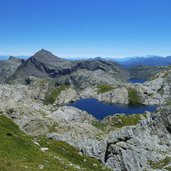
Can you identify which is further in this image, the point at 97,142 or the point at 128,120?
the point at 128,120

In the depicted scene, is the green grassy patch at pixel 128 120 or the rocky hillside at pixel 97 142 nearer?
the rocky hillside at pixel 97 142

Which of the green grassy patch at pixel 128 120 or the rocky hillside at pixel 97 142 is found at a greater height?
the rocky hillside at pixel 97 142

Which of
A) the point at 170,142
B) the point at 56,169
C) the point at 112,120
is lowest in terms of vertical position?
the point at 112,120

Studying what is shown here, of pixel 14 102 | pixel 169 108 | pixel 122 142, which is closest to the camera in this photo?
pixel 122 142

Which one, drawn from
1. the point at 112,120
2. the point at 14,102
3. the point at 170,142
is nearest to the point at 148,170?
the point at 170,142

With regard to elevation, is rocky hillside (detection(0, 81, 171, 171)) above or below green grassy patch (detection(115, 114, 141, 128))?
above

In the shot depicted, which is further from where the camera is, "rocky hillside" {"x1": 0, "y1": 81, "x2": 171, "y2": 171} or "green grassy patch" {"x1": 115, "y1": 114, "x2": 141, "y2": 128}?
"green grassy patch" {"x1": 115, "y1": 114, "x2": 141, "y2": 128}

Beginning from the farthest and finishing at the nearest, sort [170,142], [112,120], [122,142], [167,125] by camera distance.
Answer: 1. [112,120]
2. [167,125]
3. [170,142]
4. [122,142]

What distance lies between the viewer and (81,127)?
118875 millimetres

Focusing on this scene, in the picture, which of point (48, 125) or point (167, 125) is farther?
point (48, 125)

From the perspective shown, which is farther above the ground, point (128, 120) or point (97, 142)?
point (97, 142)

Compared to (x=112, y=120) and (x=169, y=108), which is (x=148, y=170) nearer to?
(x=169, y=108)

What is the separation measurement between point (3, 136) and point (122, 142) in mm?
34691

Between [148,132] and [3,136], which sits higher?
[3,136]
